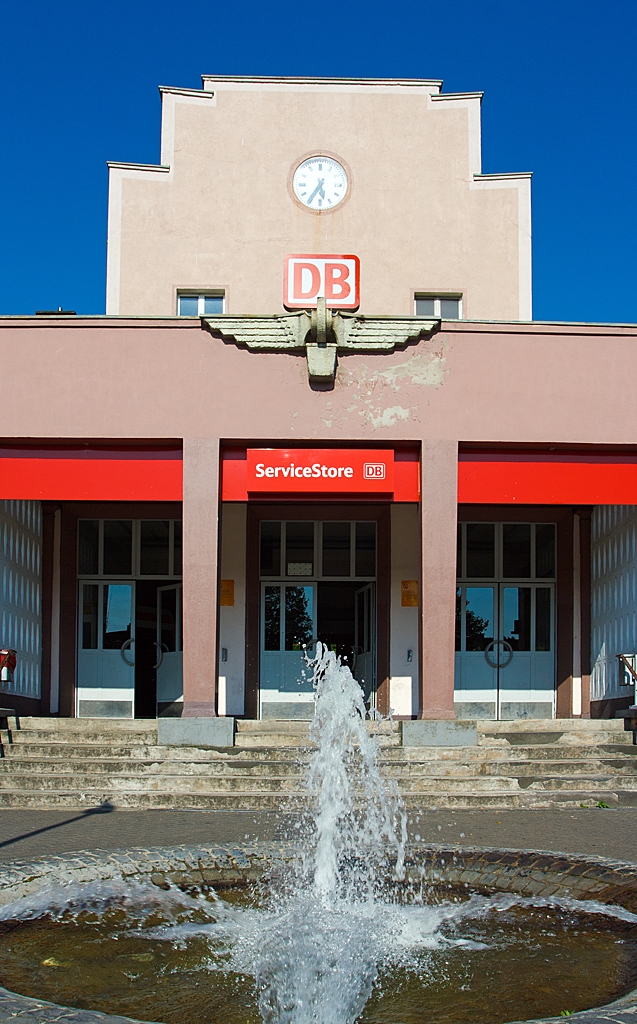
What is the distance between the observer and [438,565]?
1337cm

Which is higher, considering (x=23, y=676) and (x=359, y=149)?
(x=359, y=149)

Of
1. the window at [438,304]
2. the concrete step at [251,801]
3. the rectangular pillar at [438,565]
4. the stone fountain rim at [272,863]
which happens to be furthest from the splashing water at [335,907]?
the window at [438,304]

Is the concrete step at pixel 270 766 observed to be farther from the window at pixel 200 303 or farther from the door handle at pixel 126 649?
the window at pixel 200 303

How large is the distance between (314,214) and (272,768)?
32.4ft

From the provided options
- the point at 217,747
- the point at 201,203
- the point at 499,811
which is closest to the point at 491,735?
the point at 499,811

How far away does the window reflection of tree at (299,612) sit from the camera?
→ 16734mm

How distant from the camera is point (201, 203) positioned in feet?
57.4

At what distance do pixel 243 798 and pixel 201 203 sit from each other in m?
10.7

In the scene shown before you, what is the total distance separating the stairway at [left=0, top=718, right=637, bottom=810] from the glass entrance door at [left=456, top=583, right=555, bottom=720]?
133 inches

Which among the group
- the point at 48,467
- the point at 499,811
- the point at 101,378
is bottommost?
the point at 499,811

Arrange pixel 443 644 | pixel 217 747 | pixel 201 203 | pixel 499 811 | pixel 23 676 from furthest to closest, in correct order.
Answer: pixel 201 203 < pixel 23 676 < pixel 443 644 < pixel 217 747 < pixel 499 811

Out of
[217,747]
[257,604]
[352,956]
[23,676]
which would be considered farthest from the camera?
[257,604]

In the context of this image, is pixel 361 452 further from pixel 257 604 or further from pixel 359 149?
pixel 359 149

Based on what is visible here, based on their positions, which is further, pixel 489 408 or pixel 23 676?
pixel 23 676
